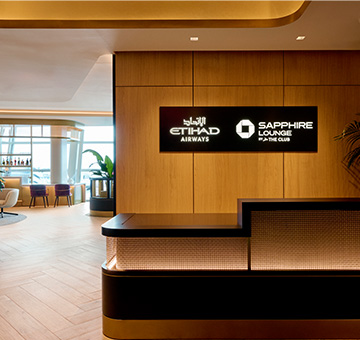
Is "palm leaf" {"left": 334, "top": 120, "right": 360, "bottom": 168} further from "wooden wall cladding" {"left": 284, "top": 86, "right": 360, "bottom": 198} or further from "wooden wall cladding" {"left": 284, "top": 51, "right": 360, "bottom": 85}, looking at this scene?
"wooden wall cladding" {"left": 284, "top": 51, "right": 360, "bottom": 85}

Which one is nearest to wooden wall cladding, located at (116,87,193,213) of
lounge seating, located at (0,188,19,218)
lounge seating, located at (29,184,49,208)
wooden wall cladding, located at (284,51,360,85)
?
wooden wall cladding, located at (284,51,360,85)

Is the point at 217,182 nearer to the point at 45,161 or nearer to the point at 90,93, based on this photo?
the point at 90,93

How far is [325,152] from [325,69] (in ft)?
3.93

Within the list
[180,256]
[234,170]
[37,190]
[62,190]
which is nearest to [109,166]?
[62,190]

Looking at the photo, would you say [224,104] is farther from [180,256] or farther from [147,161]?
[180,256]

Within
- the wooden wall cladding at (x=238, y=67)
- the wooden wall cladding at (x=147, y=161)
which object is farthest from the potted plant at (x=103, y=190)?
the wooden wall cladding at (x=238, y=67)

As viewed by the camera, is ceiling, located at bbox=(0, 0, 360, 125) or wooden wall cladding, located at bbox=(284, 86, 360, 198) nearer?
ceiling, located at bbox=(0, 0, 360, 125)

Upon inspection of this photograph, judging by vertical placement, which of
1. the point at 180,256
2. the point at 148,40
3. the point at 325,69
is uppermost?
the point at 148,40

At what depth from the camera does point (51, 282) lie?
391 cm

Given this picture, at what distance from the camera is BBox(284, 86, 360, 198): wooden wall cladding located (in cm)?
444

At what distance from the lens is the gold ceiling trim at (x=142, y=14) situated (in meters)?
3.60

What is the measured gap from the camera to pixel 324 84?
4.44 metres

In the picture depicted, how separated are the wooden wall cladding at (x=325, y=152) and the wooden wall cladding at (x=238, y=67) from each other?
39cm

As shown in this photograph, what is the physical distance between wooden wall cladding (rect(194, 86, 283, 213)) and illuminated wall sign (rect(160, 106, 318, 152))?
109mm
